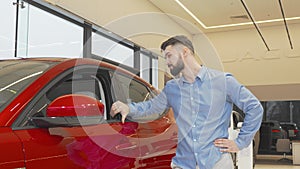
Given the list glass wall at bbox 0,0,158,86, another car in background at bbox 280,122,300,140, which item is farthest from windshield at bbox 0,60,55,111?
another car in background at bbox 280,122,300,140

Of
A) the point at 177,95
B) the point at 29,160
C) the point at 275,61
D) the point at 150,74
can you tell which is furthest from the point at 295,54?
the point at 29,160

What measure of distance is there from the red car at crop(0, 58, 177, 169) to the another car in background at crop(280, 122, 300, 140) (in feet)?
31.7

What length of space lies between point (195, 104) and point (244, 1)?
23.3 feet

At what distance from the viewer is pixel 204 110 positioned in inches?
70.7

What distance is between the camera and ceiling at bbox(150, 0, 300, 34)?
28.5 feet

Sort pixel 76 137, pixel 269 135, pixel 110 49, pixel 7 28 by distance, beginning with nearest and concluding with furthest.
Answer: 1. pixel 76 137
2. pixel 7 28
3. pixel 110 49
4. pixel 269 135

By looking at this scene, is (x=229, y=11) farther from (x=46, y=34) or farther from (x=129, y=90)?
(x=129, y=90)

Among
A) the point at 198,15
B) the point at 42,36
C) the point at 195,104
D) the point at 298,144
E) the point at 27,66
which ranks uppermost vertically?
the point at 198,15

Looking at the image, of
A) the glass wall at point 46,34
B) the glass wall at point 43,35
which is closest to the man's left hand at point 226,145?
the glass wall at point 46,34

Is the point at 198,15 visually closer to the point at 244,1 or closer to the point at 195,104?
the point at 244,1

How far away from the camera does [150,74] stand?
369 inches

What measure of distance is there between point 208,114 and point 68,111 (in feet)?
2.28

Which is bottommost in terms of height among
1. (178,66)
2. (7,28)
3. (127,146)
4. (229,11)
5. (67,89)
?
(127,146)

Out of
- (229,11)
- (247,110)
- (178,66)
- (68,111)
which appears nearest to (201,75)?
(178,66)
